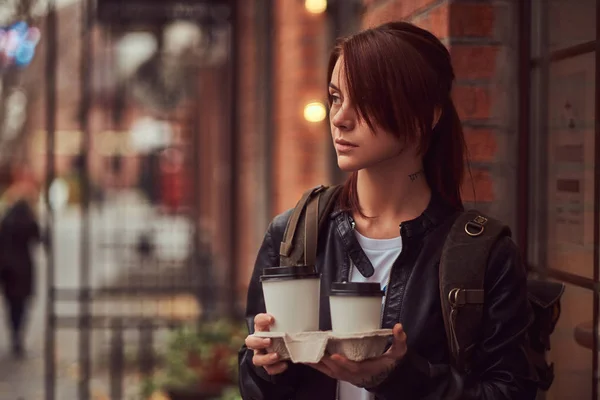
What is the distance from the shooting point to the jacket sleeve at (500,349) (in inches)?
71.0

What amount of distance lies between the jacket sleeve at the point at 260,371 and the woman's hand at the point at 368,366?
217 mm

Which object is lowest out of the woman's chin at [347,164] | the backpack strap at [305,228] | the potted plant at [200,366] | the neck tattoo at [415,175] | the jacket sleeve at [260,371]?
the potted plant at [200,366]

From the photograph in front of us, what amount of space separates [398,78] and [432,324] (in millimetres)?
471

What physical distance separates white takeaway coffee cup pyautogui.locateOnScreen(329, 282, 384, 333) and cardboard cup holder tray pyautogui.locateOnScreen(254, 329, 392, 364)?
0.02 m

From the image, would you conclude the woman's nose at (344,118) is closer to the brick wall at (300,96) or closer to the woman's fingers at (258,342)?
the woman's fingers at (258,342)

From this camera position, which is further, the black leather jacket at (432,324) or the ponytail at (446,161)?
the ponytail at (446,161)

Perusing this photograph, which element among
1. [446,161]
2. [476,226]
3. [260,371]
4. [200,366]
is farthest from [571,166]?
[200,366]

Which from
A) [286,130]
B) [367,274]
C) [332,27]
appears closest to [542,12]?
[367,274]

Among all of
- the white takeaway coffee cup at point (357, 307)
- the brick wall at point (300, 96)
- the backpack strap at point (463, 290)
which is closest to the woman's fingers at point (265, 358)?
the white takeaway coffee cup at point (357, 307)

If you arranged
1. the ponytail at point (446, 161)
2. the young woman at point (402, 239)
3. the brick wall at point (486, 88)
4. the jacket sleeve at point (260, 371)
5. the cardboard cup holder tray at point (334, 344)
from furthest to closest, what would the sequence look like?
the brick wall at point (486, 88) < the ponytail at point (446, 161) < the jacket sleeve at point (260, 371) < the young woman at point (402, 239) < the cardboard cup holder tray at point (334, 344)

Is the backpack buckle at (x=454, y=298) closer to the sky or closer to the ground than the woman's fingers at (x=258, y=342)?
closer to the sky

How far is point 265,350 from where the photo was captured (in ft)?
5.59

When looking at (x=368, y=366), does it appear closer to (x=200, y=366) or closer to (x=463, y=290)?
(x=463, y=290)

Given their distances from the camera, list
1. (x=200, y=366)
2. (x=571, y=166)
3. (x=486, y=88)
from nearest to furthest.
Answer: (x=571, y=166) < (x=486, y=88) < (x=200, y=366)
